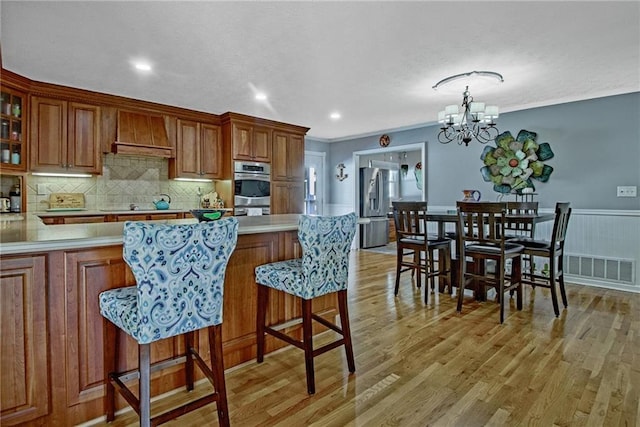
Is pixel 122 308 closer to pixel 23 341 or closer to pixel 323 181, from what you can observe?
pixel 23 341

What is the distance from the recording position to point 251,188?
5.38 metres

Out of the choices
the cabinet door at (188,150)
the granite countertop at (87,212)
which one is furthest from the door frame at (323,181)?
the granite countertop at (87,212)

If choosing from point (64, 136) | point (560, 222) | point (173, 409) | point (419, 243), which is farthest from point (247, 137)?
point (173, 409)

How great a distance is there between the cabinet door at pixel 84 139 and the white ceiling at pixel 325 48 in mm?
388

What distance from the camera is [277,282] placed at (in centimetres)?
206

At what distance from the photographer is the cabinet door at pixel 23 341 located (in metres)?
1.40

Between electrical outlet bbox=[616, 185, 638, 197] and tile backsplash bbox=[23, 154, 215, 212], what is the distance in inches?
221

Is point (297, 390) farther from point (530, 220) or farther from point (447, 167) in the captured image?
point (447, 167)

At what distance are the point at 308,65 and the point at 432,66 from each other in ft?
3.82

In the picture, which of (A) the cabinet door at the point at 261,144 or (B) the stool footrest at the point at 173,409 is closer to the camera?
(B) the stool footrest at the point at 173,409

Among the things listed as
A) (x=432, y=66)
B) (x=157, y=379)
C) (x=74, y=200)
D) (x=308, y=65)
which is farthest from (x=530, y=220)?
(x=74, y=200)

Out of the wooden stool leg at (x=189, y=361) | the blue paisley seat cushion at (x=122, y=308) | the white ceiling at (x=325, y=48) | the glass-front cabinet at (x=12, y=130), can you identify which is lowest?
the wooden stool leg at (x=189, y=361)

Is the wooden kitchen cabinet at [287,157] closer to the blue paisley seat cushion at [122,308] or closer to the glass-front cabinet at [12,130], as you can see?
the glass-front cabinet at [12,130]

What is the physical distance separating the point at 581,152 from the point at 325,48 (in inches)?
144
